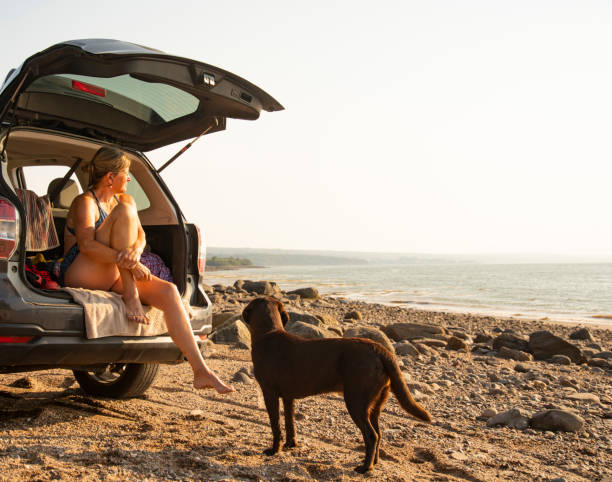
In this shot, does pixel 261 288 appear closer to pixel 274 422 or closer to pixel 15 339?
pixel 274 422

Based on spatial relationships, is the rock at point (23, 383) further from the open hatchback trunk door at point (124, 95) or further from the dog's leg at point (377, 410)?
the dog's leg at point (377, 410)

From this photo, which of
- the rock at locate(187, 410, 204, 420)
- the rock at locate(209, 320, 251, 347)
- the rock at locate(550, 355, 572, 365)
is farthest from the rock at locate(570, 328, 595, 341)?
the rock at locate(187, 410, 204, 420)

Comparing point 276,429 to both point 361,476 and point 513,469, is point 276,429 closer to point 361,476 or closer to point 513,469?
point 361,476

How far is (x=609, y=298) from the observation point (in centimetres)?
3088

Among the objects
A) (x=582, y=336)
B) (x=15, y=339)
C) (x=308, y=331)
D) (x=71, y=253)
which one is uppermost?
(x=71, y=253)

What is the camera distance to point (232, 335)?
335 inches

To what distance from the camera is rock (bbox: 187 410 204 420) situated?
14.6 feet

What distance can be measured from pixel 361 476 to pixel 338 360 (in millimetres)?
653

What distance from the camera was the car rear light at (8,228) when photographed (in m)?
3.44

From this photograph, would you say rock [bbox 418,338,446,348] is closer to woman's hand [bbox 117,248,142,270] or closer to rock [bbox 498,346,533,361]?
rock [bbox 498,346,533,361]

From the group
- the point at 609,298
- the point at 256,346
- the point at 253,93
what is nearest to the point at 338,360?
the point at 256,346

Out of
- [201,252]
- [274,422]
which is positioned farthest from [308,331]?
[274,422]

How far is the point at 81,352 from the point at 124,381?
136cm

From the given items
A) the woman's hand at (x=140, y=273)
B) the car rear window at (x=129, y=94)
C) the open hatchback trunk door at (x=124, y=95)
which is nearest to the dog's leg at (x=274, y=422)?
the woman's hand at (x=140, y=273)
